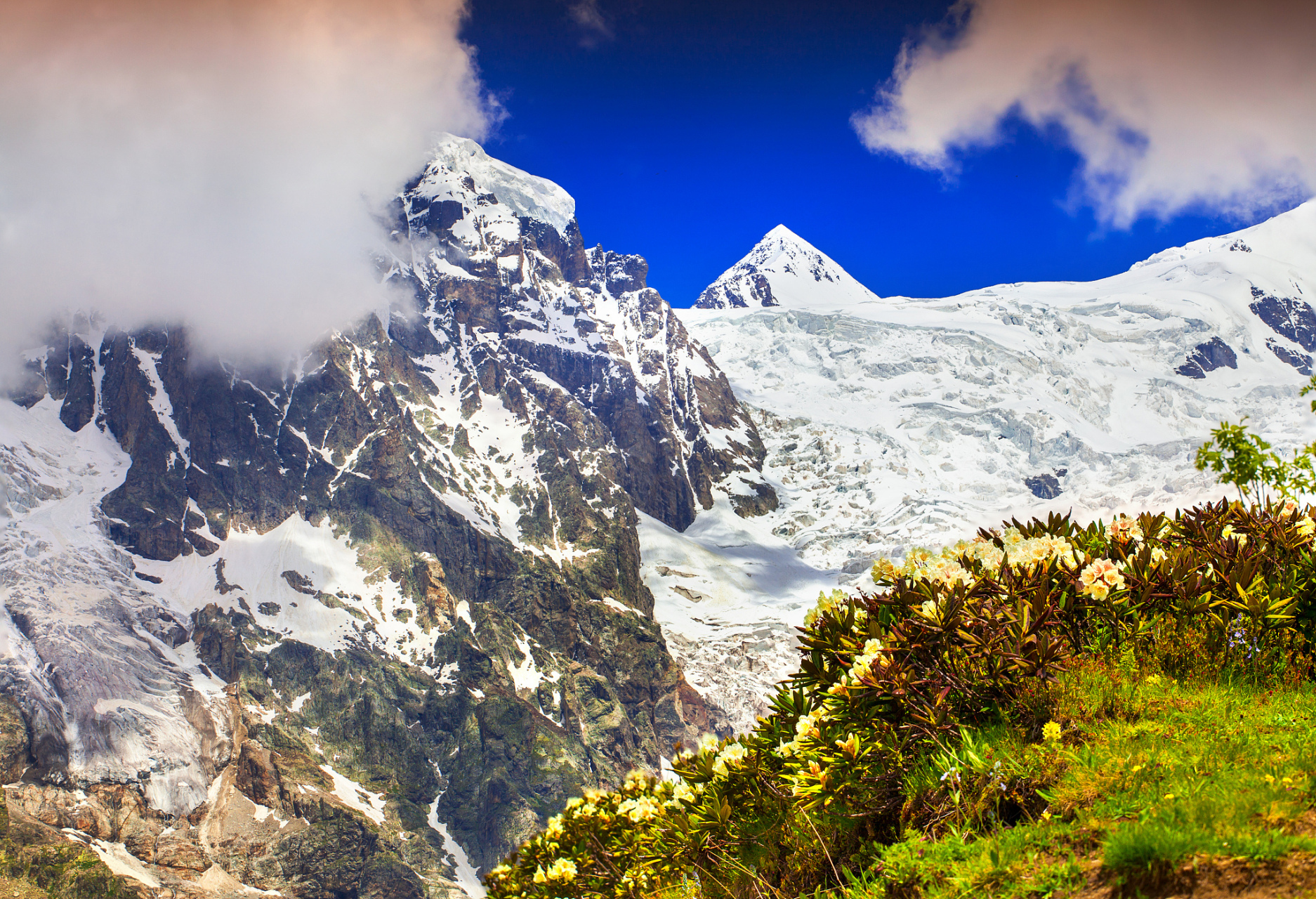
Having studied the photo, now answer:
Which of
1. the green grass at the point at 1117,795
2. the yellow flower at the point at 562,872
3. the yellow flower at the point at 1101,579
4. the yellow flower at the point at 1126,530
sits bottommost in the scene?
the yellow flower at the point at 562,872

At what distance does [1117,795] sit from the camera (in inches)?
187

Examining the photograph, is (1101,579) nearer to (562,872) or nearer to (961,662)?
(961,662)

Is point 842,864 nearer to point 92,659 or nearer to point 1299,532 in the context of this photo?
point 1299,532

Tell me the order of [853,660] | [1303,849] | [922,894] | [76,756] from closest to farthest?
[1303,849] < [922,894] < [853,660] < [76,756]

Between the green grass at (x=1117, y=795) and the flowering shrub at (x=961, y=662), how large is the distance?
7cm

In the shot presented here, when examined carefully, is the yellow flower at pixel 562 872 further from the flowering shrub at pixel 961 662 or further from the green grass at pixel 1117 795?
the green grass at pixel 1117 795

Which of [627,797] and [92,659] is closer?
[627,797]

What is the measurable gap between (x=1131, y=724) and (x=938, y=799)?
137cm

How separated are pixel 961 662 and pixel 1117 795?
54.6 inches

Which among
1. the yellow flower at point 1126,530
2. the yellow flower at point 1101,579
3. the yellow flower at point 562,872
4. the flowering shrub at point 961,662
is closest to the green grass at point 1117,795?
the flowering shrub at point 961,662

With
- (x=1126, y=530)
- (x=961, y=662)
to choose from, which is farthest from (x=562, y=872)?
(x=1126, y=530)

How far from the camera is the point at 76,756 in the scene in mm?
176375

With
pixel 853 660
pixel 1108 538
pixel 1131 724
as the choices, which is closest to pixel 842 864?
pixel 853 660

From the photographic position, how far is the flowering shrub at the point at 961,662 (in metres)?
5.69
